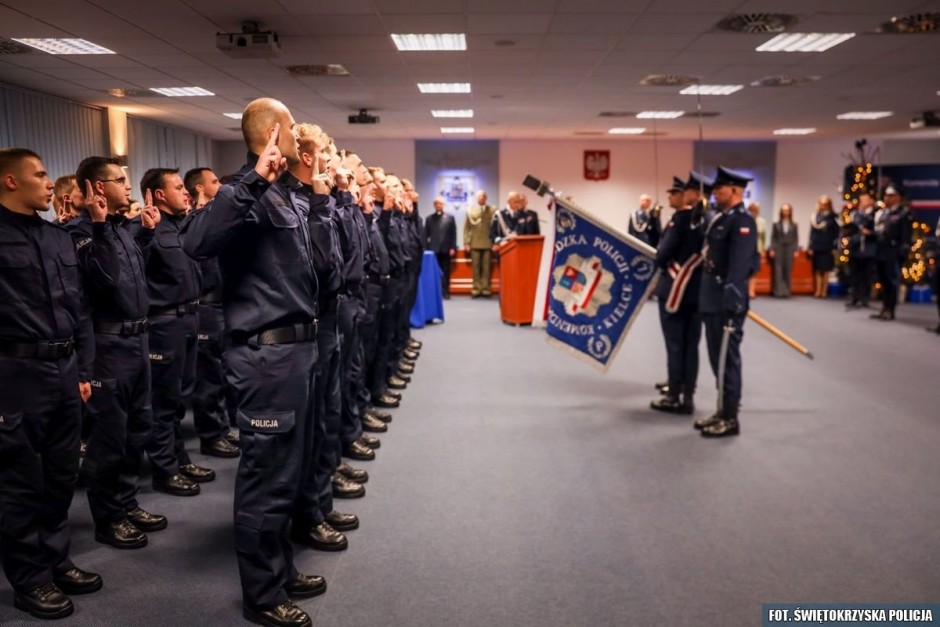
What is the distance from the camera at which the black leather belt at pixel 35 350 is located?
2.51 meters

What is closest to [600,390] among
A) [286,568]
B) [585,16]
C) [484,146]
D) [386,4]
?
[585,16]

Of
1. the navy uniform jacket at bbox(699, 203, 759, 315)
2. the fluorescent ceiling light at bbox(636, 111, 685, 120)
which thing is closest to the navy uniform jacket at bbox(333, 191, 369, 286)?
the navy uniform jacket at bbox(699, 203, 759, 315)

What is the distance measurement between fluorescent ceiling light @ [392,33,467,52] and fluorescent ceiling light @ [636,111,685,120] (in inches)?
206

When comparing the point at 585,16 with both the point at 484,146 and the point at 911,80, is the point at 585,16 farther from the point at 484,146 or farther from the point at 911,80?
the point at 484,146

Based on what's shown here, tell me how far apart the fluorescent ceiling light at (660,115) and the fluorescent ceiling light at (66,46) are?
25.0ft

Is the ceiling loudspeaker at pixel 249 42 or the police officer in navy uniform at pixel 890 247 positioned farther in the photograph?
the police officer in navy uniform at pixel 890 247

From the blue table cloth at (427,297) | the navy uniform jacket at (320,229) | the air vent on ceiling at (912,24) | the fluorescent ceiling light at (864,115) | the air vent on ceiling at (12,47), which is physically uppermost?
the fluorescent ceiling light at (864,115)

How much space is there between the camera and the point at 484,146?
1586 cm

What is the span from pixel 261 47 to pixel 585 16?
276 cm

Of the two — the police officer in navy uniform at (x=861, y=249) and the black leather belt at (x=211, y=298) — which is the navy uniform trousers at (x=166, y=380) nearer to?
the black leather belt at (x=211, y=298)

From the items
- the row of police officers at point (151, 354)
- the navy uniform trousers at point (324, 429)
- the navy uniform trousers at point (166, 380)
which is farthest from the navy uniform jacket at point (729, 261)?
the navy uniform trousers at point (166, 380)

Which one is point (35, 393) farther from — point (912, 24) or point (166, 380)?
point (912, 24)

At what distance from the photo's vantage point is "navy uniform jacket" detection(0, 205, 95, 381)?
250 cm

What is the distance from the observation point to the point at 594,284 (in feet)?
17.9
